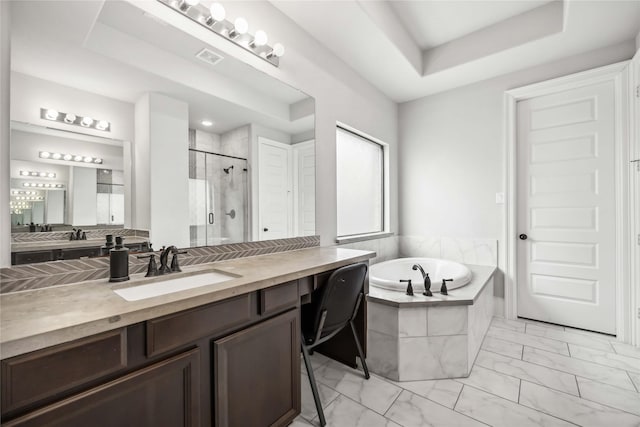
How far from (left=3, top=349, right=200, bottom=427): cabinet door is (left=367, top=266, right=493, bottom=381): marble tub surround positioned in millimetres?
1278

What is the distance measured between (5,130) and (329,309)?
1518mm

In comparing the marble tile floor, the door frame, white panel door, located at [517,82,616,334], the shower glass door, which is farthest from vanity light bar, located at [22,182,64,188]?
the door frame

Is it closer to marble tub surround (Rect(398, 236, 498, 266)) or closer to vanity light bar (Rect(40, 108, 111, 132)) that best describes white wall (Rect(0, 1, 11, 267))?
vanity light bar (Rect(40, 108, 111, 132))

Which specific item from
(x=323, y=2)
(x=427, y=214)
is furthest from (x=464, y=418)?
(x=323, y=2)

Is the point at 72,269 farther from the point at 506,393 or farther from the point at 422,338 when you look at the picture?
the point at 506,393

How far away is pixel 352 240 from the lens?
2.70 metres

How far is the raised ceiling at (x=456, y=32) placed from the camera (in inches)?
80.6

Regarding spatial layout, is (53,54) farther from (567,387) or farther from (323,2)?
(567,387)

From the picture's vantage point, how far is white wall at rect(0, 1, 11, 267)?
997mm

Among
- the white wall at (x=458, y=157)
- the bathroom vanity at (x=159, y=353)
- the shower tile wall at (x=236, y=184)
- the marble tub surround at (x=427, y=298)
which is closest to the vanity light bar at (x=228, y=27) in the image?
the shower tile wall at (x=236, y=184)

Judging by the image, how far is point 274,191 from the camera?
6.68 ft

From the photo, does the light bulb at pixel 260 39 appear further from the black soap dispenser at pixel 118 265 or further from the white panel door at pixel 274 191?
the black soap dispenser at pixel 118 265

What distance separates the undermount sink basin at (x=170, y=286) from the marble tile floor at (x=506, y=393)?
2.97 ft

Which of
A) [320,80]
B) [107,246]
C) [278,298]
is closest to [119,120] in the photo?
[107,246]
